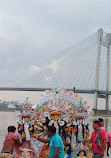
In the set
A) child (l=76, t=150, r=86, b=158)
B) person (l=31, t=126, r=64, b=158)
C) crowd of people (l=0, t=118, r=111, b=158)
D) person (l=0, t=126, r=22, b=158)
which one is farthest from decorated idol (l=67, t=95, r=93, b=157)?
person (l=31, t=126, r=64, b=158)

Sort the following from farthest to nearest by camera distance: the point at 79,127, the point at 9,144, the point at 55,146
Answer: the point at 79,127
the point at 9,144
the point at 55,146

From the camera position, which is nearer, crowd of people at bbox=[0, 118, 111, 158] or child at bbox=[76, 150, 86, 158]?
crowd of people at bbox=[0, 118, 111, 158]

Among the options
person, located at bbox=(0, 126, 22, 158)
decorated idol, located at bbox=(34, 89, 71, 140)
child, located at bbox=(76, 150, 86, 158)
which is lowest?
child, located at bbox=(76, 150, 86, 158)

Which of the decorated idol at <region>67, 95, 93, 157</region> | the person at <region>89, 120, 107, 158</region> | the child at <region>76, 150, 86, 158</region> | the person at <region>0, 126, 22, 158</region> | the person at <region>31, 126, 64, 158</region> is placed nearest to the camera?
the person at <region>31, 126, 64, 158</region>

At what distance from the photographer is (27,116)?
14.9ft

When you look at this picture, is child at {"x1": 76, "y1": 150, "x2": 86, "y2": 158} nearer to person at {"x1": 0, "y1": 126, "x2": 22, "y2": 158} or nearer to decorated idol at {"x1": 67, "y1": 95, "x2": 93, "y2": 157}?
decorated idol at {"x1": 67, "y1": 95, "x2": 93, "y2": 157}

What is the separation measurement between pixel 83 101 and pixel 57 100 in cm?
57

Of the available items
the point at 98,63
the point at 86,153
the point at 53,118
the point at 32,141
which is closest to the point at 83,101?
the point at 53,118

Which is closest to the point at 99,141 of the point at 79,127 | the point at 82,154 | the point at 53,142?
the point at 82,154

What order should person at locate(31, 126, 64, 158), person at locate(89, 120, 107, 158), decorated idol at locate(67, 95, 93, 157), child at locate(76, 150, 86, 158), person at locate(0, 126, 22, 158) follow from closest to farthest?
person at locate(31, 126, 64, 158), person at locate(0, 126, 22, 158), person at locate(89, 120, 107, 158), child at locate(76, 150, 86, 158), decorated idol at locate(67, 95, 93, 157)

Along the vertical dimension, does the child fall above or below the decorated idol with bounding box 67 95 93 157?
below

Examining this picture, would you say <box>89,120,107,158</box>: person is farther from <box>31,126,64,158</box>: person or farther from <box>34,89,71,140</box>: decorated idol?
<box>31,126,64,158</box>: person

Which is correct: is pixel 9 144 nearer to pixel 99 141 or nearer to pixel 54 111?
pixel 54 111

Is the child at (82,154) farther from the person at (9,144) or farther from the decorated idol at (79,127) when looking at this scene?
the person at (9,144)
